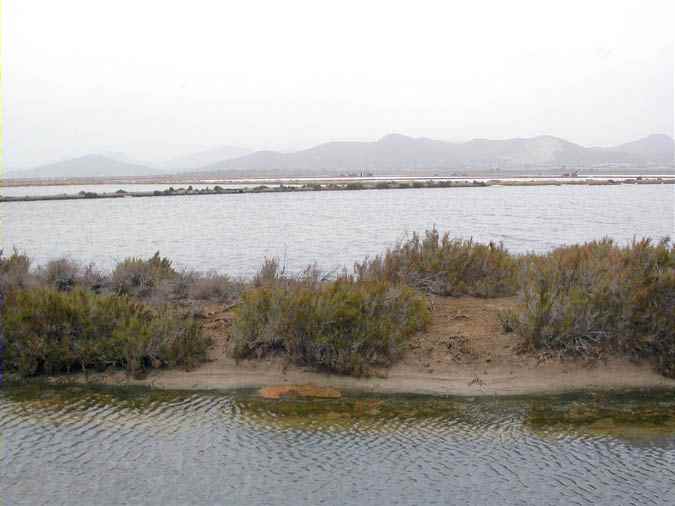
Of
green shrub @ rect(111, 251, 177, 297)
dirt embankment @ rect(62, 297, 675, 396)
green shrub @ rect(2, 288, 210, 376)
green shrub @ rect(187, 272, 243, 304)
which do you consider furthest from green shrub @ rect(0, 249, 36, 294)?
dirt embankment @ rect(62, 297, 675, 396)

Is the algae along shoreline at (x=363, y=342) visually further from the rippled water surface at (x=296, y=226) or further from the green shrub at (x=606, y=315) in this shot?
the rippled water surface at (x=296, y=226)

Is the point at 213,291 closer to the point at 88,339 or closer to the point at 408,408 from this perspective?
the point at 88,339

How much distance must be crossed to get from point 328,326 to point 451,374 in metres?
1.74

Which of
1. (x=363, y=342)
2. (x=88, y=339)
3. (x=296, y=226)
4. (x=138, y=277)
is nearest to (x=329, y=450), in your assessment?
(x=363, y=342)

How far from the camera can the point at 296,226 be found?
104 feet

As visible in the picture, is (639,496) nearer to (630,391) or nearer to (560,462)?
(560,462)

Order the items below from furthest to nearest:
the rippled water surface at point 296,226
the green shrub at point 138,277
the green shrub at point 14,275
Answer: the rippled water surface at point 296,226, the green shrub at point 138,277, the green shrub at point 14,275

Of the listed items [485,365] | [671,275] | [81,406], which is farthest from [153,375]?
[671,275]

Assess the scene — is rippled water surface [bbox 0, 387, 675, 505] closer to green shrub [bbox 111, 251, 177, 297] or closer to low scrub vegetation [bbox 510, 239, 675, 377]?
low scrub vegetation [bbox 510, 239, 675, 377]

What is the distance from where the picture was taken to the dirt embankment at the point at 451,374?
28.2ft

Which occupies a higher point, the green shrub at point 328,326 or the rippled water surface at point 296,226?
the green shrub at point 328,326

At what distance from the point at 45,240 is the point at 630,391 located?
80.2 feet

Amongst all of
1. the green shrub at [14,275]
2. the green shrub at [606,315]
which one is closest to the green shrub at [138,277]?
the green shrub at [14,275]

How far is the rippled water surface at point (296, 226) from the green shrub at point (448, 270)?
4344mm
